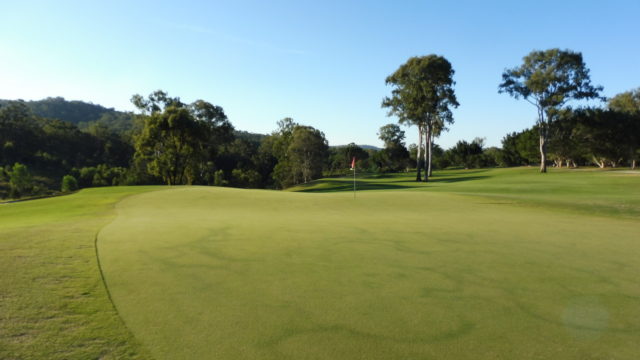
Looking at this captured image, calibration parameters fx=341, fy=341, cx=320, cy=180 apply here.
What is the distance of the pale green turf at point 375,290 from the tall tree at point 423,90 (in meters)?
33.9

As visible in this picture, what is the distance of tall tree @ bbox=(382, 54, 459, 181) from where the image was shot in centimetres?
4025

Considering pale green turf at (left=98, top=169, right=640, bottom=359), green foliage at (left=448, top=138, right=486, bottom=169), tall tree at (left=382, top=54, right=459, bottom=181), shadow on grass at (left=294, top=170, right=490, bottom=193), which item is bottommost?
shadow on grass at (left=294, top=170, right=490, bottom=193)

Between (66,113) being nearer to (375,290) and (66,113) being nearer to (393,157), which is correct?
(393,157)

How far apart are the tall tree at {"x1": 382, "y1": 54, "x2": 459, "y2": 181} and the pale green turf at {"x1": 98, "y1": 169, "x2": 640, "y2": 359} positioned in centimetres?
3387

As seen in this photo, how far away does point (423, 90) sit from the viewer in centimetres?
4106

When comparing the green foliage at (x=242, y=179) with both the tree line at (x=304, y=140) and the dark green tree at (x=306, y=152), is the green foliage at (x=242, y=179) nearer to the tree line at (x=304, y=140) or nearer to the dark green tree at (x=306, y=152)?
the tree line at (x=304, y=140)

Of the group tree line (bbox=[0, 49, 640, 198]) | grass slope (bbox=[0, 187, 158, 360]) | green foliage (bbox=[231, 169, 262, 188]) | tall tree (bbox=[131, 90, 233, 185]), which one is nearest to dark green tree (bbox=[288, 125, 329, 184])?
tree line (bbox=[0, 49, 640, 198])

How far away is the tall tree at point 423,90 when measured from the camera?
1585 inches

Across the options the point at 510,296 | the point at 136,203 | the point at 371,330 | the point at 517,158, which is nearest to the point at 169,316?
the point at 371,330

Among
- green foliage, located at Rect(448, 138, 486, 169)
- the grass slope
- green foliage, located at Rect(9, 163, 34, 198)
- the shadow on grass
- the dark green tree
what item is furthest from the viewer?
green foliage, located at Rect(448, 138, 486, 169)

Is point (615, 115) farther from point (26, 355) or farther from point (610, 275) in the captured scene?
point (26, 355)

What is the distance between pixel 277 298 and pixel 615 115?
202 feet

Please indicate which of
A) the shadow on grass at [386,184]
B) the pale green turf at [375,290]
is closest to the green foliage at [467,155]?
the shadow on grass at [386,184]

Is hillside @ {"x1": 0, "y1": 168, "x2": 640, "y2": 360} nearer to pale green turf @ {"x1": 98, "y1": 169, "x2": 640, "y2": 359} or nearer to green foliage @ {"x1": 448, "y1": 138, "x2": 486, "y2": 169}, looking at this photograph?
pale green turf @ {"x1": 98, "y1": 169, "x2": 640, "y2": 359}
